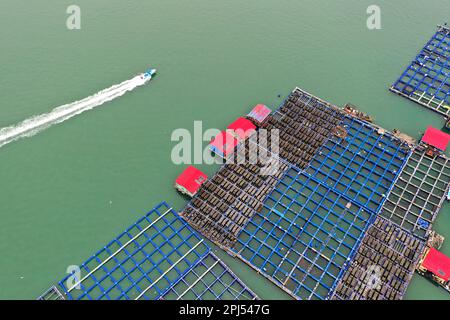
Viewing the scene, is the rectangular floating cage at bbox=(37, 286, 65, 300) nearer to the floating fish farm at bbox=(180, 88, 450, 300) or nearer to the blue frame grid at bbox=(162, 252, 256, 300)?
the blue frame grid at bbox=(162, 252, 256, 300)

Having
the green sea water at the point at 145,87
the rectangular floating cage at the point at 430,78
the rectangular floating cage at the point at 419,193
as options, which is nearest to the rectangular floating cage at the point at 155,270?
the green sea water at the point at 145,87

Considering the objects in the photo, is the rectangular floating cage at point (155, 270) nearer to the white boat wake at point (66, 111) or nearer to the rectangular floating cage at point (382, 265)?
the rectangular floating cage at point (382, 265)

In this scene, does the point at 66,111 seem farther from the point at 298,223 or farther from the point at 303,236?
the point at 303,236

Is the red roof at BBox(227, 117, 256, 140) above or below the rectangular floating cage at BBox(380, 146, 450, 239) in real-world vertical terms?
above

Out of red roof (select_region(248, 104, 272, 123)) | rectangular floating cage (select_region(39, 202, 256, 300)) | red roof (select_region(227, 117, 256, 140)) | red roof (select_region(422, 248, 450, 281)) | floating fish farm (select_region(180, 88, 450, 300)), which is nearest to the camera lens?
red roof (select_region(422, 248, 450, 281))

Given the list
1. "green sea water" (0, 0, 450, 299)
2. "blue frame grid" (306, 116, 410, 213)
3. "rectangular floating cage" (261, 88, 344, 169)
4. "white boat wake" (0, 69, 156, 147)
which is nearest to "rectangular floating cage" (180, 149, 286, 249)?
"green sea water" (0, 0, 450, 299)

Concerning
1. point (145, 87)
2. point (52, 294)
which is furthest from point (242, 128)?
point (52, 294)
